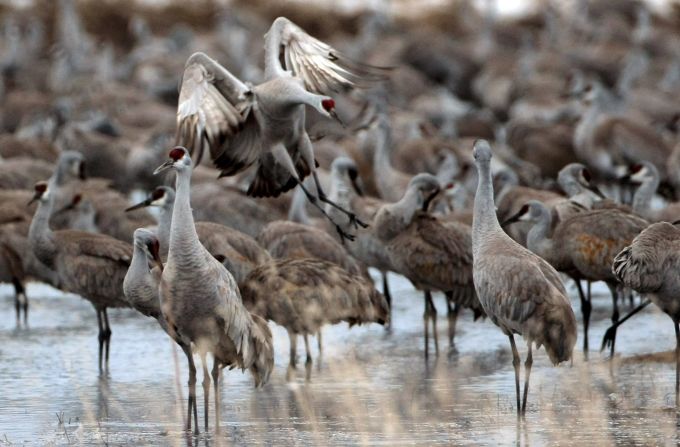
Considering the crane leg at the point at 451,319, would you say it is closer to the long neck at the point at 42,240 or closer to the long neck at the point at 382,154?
the long neck at the point at 42,240

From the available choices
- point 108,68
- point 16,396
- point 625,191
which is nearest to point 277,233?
point 16,396

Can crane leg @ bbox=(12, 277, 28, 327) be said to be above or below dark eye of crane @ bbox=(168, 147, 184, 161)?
below

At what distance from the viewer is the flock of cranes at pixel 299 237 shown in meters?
7.90

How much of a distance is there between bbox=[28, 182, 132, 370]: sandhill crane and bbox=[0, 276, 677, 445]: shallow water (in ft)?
1.33

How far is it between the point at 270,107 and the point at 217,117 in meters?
0.46

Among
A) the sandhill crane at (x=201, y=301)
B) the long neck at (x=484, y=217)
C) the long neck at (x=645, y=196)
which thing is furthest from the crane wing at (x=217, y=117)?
the long neck at (x=645, y=196)

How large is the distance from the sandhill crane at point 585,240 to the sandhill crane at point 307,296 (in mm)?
1525

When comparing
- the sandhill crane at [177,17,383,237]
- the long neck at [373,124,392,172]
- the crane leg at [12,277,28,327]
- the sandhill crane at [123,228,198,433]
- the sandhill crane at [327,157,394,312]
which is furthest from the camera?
the long neck at [373,124,392,172]

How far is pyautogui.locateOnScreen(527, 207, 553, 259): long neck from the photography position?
35.3 feet

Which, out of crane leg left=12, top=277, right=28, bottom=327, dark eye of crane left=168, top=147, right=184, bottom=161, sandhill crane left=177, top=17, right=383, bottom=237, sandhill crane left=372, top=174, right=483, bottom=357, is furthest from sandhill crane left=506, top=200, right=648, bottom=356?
crane leg left=12, top=277, right=28, bottom=327

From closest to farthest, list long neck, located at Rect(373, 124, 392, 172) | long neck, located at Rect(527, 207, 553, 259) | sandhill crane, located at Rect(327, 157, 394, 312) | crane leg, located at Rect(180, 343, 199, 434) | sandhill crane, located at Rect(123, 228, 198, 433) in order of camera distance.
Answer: crane leg, located at Rect(180, 343, 199, 434) → sandhill crane, located at Rect(123, 228, 198, 433) → long neck, located at Rect(527, 207, 553, 259) → sandhill crane, located at Rect(327, 157, 394, 312) → long neck, located at Rect(373, 124, 392, 172)

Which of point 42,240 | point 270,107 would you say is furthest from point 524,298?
point 42,240

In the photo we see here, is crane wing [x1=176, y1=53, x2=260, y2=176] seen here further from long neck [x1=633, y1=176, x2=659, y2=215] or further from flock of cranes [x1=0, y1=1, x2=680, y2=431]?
long neck [x1=633, y1=176, x2=659, y2=215]

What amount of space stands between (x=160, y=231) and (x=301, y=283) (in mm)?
1094
